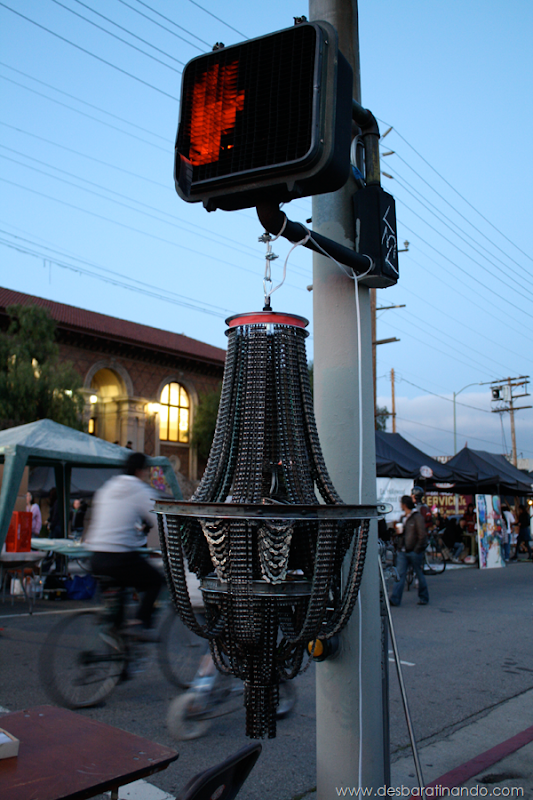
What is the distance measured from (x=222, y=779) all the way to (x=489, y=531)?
19.6 m

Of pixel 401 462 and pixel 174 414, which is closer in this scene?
pixel 401 462

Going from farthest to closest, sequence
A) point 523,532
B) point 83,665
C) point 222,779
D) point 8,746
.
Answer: point 523,532 → point 83,665 → point 8,746 → point 222,779

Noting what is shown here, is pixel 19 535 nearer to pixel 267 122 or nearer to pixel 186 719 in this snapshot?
pixel 186 719

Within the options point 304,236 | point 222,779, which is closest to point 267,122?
point 304,236

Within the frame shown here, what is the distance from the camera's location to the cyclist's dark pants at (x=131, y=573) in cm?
540

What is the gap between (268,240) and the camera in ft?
7.80

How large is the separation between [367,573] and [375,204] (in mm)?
1671

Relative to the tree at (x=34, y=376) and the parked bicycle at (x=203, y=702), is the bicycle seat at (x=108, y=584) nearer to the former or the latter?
the parked bicycle at (x=203, y=702)

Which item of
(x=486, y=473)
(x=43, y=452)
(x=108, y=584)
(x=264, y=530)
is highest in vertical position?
(x=43, y=452)

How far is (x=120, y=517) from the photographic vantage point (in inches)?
221

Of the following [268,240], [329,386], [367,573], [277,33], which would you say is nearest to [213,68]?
[277,33]

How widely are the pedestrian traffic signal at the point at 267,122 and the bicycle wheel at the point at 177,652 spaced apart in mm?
4212

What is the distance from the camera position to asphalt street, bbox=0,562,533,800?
4.19 metres

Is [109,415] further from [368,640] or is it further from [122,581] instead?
[368,640]
